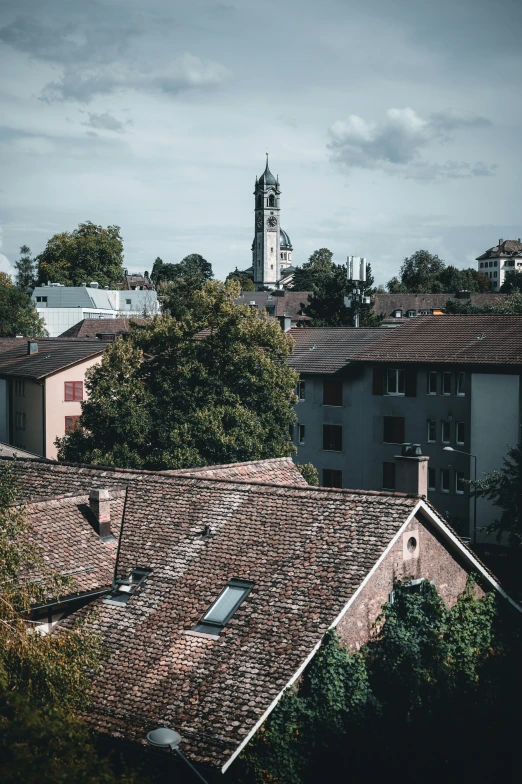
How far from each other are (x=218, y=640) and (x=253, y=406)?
23933 mm

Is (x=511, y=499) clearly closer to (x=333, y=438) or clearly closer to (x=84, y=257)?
(x=333, y=438)

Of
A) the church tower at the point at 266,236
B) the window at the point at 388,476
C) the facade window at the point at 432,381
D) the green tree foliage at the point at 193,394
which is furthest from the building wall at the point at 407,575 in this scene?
the church tower at the point at 266,236

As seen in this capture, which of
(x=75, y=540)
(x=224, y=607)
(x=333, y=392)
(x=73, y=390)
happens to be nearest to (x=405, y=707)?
(x=224, y=607)

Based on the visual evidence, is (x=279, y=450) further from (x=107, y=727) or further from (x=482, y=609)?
(x=107, y=727)

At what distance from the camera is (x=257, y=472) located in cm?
2778

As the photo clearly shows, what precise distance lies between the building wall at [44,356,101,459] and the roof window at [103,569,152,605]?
35.7 m

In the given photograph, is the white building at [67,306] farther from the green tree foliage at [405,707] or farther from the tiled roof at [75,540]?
the green tree foliage at [405,707]

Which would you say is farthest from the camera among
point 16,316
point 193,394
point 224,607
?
point 16,316

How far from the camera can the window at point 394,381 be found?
167ft

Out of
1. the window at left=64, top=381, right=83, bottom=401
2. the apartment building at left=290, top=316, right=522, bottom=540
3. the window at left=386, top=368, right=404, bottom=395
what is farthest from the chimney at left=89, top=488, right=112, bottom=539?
the window at left=64, top=381, right=83, bottom=401

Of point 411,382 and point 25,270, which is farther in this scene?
point 25,270

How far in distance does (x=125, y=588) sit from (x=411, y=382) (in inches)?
1274

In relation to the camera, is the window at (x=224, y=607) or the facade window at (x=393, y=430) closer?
the window at (x=224, y=607)

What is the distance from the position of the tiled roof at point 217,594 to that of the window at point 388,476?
1138 inches
